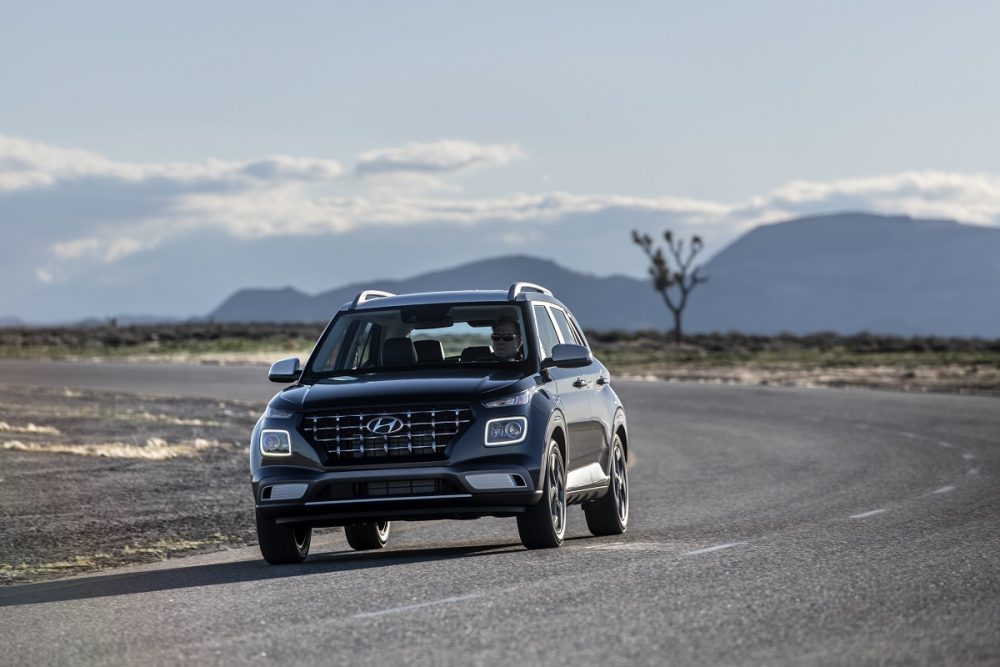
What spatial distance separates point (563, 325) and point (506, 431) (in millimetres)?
2622

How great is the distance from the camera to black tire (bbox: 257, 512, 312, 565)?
11.3 meters

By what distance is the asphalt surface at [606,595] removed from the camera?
7535 mm

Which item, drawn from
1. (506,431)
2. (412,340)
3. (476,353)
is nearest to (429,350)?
(412,340)

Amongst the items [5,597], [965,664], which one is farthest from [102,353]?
[965,664]

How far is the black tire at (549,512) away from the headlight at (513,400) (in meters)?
0.39

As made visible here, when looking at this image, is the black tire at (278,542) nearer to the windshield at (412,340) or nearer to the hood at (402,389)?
the hood at (402,389)

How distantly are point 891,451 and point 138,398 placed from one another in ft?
59.4

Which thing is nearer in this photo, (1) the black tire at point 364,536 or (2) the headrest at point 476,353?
(2) the headrest at point 476,353

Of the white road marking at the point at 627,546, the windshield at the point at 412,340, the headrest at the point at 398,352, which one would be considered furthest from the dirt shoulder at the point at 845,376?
the headrest at the point at 398,352

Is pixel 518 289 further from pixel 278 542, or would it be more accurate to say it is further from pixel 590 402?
pixel 278 542

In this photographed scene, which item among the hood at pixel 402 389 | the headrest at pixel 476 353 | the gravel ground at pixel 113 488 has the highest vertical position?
the headrest at pixel 476 353

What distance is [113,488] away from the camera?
17.7 metres

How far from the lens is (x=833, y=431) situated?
28.4 meters

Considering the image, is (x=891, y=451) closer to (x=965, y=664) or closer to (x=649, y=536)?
(x=649, y=536)
